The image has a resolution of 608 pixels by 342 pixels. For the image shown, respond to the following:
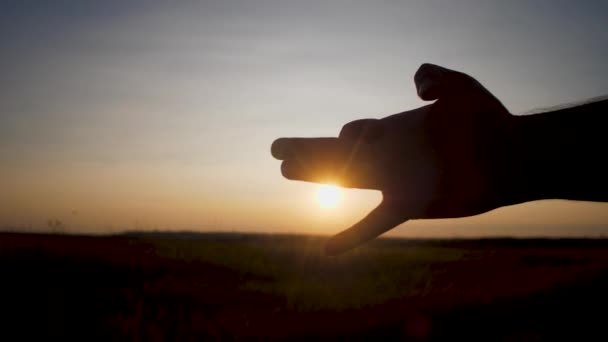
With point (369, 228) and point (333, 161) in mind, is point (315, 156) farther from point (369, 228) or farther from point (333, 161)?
point (369, 228)

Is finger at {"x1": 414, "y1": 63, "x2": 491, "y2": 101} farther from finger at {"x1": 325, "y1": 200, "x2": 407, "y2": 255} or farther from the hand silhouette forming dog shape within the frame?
finger at {"x1": 325, "y1": 200, "x2": 407, "y2": 255}

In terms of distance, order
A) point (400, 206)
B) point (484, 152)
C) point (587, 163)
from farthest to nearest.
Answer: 1. point (400, 206)
2. point (484, 152)
3. point (587, 163)

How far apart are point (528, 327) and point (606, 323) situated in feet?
11.5

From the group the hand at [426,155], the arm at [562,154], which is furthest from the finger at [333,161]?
the arm at [562,154]

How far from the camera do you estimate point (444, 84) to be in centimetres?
131

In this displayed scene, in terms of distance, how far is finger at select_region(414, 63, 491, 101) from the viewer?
1.29 m

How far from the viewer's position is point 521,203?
51.0 inches

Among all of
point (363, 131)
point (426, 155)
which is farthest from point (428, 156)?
point (363, 131)

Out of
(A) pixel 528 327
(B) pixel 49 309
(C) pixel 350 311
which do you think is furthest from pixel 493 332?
(B) pixel 49 309

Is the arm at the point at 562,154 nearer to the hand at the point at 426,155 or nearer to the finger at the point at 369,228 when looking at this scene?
the hand at the point at 426,155

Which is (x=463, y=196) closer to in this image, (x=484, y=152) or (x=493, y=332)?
(x=484, y=152)

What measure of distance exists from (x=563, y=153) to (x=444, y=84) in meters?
0.34

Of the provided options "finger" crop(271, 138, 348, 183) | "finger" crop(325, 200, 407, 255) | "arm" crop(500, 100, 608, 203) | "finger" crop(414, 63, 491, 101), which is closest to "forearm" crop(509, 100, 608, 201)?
"arm" crop(500, 100, 608, 203)

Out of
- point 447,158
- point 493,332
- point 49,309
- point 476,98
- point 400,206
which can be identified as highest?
point 476,98
